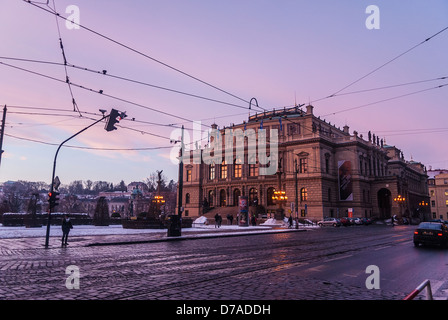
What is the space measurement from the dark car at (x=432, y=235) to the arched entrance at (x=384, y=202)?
170 ft

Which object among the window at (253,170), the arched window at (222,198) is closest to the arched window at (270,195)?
the window at (253,170)

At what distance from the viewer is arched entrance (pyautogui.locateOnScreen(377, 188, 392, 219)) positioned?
6638 cm

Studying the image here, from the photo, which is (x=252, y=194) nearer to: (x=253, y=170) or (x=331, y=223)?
(x=253, y=170)

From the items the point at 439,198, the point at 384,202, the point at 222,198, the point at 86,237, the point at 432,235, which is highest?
the point at 439,198

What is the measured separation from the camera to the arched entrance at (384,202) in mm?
66375

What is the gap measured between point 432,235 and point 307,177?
4175 cm

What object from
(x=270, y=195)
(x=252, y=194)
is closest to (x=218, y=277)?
(x=270, y=195)

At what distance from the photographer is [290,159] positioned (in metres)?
61.7


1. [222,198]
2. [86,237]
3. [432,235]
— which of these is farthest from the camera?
[222,198]

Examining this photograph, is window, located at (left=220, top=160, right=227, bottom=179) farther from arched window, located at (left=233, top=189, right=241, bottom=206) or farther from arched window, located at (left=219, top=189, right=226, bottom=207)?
arched window, located at (left=233, top=189, right=241, bottom=206)

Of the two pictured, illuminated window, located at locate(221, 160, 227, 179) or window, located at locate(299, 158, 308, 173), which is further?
illuminated window, located at locate(221, 160, 227, 179)

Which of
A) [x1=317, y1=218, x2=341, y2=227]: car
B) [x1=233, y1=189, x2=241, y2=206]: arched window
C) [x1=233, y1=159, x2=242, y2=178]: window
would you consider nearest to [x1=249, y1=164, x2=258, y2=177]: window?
[x1=233, y1=159, x2=242, y2=178]: window

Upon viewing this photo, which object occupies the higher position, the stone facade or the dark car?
the stone facade

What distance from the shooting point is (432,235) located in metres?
16.8
